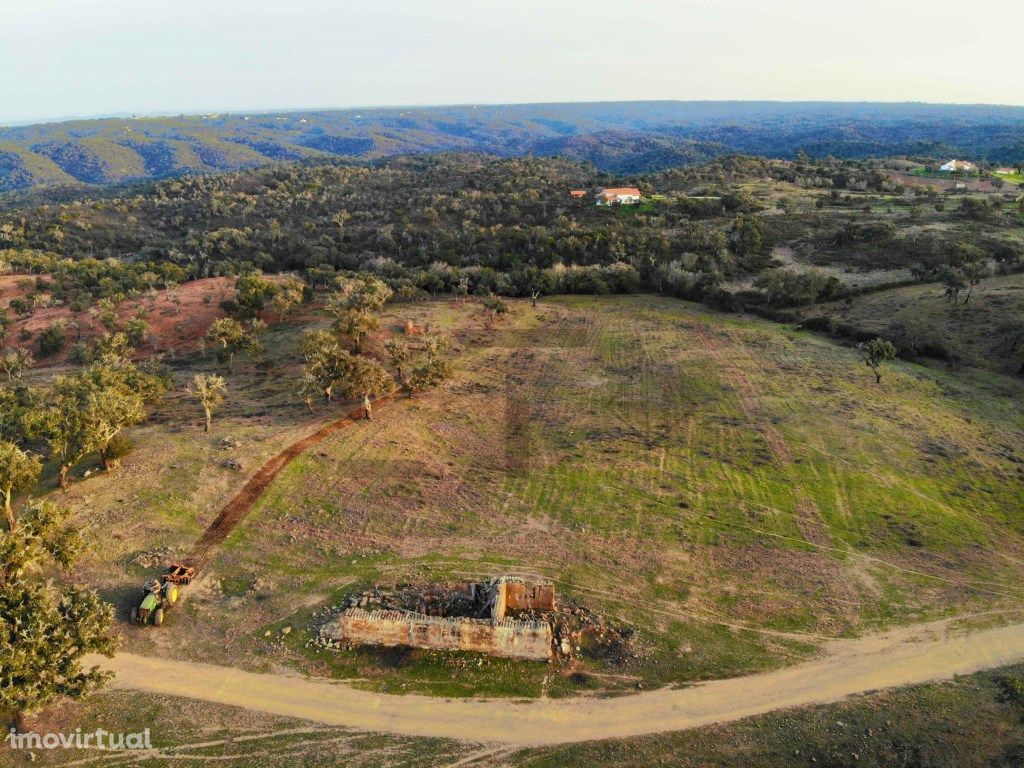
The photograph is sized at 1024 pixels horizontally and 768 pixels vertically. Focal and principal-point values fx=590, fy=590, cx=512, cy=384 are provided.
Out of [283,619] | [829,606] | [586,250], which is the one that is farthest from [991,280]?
[283,619]

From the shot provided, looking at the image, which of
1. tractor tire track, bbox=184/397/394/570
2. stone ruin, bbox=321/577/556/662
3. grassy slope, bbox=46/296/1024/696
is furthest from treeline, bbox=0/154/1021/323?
stone ruin, bbox=321/577/556/662

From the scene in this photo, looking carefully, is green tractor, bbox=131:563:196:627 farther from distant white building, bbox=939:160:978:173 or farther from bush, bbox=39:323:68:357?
distant white building, bbox=939:160:978:173

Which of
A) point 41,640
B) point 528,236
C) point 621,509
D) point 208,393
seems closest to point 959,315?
point 621,509

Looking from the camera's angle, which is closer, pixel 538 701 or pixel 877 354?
pixel 538 701

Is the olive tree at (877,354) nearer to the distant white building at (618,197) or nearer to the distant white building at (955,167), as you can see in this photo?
the distant white building at (618,197)

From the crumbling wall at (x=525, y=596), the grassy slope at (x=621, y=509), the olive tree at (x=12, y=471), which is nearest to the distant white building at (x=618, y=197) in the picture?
the grassy slope at (x=621, y=509)

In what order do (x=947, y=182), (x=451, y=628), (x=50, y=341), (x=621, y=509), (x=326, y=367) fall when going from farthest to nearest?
(x=947, y=182) → (x=50, y=341) → (x=326, y=367) → (x=621, y=509) → (x=451, y=628)

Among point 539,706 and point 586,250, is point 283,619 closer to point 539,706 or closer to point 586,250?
point 539,706

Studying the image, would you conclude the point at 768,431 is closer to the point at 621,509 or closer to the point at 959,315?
the point at 621,509
